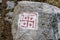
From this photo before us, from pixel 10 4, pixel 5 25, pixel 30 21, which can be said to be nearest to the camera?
pixel 30 21

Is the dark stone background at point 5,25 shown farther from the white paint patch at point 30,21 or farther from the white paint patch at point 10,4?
the white paint patch at point 30,21

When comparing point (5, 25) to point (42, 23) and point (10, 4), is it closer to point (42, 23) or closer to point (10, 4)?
point (10, 4)

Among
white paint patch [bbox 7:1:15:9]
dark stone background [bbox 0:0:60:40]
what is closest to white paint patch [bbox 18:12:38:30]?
dark stone background [bbox 0:0:60:40]

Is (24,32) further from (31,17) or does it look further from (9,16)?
(9,16)

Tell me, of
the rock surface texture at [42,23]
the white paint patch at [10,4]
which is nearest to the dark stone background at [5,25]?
the white paint patch at [10,4]

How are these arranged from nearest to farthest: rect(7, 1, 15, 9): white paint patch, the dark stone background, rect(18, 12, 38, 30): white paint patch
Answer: rect(18, 12, 38, 30): white paint patch < the dark stone background < rect(7, 1, 15, 9): white paint patch

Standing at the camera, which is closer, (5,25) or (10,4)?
(5,25)

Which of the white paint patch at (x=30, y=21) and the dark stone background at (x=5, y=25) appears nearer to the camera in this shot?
the white paint patch at (x=30, y=21)

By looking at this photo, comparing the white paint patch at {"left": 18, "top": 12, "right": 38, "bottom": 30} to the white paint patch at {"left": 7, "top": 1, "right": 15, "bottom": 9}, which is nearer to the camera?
the white paint patch at {"left": 18, "top": 12, "right": 38, "bottom": 30}

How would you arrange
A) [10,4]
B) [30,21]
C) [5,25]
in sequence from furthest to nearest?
[10,4] < [5,25] < [30,21]

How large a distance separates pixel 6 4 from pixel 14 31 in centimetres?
229

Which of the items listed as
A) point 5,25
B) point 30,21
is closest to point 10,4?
point 5,25

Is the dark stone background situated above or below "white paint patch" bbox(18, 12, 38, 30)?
below

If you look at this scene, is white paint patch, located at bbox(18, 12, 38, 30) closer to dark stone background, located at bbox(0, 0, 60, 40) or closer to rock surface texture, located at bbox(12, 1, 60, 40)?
rock surface texture, located at bbox(12, 1, 60, 40)
